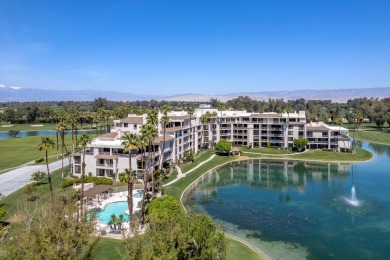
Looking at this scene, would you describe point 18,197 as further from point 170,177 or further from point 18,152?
Answer: point 18,152

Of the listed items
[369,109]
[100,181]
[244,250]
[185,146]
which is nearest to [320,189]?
[244,250]

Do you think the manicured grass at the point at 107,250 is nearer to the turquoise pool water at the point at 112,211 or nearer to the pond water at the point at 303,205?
the turquoise pool water at the point at 112,211

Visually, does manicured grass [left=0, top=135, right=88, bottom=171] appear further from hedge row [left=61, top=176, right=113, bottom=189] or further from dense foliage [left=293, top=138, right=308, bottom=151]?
dense foliage [left=293, top=138, right=308, bottom=151]

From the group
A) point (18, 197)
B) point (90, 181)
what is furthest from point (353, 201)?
point (18, 197)

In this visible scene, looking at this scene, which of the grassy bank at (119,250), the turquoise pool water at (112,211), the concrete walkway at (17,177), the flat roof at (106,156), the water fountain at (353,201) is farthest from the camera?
the flat roof at (106,156)

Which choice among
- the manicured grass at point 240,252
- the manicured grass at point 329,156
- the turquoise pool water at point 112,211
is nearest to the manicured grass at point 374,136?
the manicured grass at point 329,156

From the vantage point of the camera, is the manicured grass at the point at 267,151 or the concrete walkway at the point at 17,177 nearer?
the concrete walkway at the point at 17,177

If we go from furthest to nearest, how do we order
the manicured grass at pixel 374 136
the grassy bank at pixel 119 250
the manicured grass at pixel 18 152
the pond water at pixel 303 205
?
the manicured grass at pixel 374 136, the manicured grass at pixel 18 152, the pond water at pixel 303 205, the grassy bank at pixel 119 250
